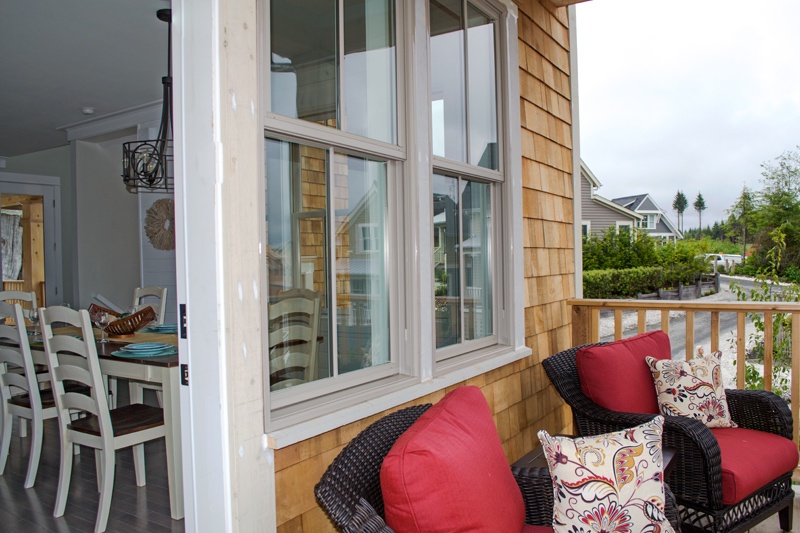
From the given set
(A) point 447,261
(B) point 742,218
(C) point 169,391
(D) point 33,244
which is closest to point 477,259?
(A) point 447,261

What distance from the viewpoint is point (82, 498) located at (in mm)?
3156

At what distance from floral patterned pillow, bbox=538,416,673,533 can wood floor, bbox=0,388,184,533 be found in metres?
1.96

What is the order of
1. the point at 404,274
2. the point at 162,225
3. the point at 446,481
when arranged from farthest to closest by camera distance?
the point at 162,225 < the point at 404,274 < the point at 446,481

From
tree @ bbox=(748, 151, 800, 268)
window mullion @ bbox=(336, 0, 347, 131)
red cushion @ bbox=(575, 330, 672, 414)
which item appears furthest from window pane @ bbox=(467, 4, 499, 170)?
tree @ bbox=(748, 151, 800, 268)

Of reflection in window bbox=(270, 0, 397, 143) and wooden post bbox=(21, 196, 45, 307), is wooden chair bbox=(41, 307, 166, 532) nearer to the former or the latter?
reflection in window bbox=(270, 0, 397, 143)

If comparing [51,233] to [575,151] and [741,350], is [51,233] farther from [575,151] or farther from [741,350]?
[741,350]

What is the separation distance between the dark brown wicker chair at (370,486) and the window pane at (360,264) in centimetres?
45

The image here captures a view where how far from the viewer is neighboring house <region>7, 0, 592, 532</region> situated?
154 centimetres

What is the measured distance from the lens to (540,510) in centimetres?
181

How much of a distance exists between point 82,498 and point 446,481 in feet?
8.82

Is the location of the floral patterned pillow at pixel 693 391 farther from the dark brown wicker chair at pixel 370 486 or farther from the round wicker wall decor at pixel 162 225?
the round wicker wall decor at pixel 162 225

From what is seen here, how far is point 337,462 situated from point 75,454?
323 centimetres

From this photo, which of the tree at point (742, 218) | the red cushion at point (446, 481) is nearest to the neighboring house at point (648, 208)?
the tree at point (742, 218)

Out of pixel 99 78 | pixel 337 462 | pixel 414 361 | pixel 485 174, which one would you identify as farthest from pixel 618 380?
pixel 99 78
